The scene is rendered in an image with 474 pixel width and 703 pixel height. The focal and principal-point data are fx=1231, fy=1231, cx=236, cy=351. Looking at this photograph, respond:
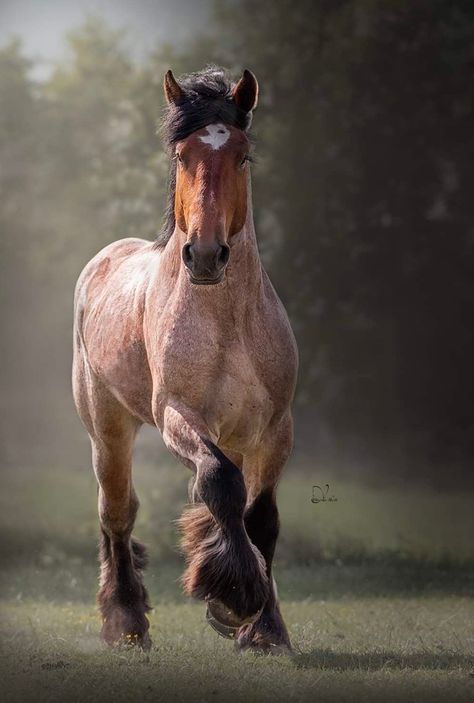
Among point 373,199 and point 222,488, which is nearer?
point 222,488

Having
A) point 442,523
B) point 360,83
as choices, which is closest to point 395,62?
point 360,83

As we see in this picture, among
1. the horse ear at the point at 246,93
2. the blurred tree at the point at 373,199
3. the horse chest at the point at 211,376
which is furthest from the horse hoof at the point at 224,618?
Answer: the blurred tree at the point at 373,199

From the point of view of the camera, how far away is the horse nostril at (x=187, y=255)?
16.3ft

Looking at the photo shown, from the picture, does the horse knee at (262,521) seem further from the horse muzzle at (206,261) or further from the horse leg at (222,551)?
the horse muzzle at (206,261)

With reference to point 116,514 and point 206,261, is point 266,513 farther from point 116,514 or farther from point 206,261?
point 206,261

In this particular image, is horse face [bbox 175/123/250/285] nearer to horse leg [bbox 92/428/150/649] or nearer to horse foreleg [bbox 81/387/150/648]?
horse foreleg [bbox 81/387/150/648]

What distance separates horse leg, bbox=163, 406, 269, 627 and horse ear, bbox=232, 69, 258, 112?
1464mm

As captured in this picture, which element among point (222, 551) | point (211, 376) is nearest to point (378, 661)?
point (222, 551)

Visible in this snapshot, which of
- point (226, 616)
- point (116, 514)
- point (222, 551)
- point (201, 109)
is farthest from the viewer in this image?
point (116, 514)

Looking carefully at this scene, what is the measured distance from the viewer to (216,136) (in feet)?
17.4

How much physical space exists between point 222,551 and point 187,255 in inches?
47.8

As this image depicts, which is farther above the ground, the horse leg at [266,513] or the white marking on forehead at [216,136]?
the white marking on forehead at [216,136]

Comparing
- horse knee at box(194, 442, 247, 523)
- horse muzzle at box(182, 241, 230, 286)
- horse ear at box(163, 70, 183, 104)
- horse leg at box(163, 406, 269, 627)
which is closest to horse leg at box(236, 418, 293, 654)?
horse leg at box(163, 406, 269, 627)

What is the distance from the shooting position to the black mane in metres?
5.38
